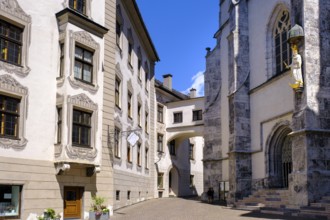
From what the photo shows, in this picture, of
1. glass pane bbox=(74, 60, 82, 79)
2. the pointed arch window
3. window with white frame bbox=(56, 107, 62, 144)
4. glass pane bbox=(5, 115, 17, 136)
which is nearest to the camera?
glass pane bbox=(5, 115, 17, 136)

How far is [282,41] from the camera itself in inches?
1013

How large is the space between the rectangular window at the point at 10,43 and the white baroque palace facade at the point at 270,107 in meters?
11.8

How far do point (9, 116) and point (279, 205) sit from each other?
1292cm

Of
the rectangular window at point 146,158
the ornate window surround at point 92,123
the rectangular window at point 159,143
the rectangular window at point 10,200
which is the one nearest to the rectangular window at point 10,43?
the ornate window surround at point 92,123

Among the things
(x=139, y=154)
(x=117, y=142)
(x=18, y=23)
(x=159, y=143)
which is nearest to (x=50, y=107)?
(x=18, y=23)

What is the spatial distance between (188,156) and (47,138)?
32.0 meters

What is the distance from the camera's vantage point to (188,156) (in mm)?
48781

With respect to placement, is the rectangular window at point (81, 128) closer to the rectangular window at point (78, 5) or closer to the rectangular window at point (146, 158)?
the rectangular window at point (78, 5)

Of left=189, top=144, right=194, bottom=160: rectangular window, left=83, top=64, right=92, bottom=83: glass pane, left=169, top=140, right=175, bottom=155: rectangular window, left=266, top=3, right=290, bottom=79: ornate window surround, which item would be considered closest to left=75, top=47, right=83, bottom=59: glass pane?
left=83, top=64, right=92, bottom=83: glass pane

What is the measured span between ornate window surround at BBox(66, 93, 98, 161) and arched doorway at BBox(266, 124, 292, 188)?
10415 mm

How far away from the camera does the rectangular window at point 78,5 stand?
1980 centimetres

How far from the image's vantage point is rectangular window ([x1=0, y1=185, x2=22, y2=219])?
1619 cm

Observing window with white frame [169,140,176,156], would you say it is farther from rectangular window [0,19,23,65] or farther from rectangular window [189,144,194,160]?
rectangular window [0,19,23,65]

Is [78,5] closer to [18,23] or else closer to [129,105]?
[18,23]
